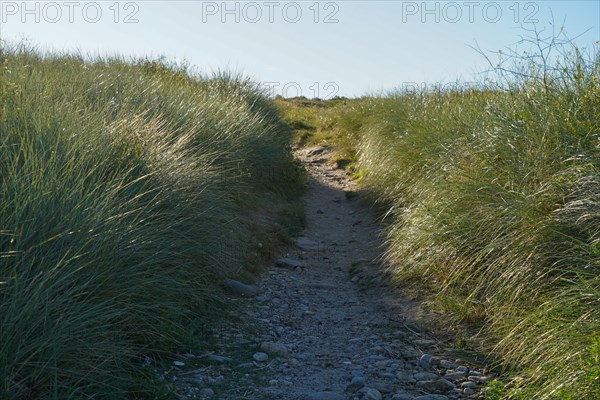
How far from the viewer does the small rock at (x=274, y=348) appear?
5.21 metres

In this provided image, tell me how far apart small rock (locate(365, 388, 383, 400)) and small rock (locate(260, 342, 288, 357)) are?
945 millimetres

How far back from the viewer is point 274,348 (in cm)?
524

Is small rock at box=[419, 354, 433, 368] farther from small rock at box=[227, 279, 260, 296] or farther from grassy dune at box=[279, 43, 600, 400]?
small rock at box=[227, 279, 260, 296]

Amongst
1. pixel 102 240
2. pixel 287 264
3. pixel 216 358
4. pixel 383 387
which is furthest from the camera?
pixel 287 264

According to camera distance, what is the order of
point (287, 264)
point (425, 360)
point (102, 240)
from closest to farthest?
point (102, 240) → point (425, 360) → point (287, 264)

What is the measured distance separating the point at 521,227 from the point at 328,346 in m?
1.81

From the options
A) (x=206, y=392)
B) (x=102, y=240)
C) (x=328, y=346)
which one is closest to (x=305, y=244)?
(x=328, y=346)

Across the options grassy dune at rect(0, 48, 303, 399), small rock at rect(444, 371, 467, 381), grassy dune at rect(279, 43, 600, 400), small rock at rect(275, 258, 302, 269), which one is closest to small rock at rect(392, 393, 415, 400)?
small rock at rect(444, 371, 467, 381)

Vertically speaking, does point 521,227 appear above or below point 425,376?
above

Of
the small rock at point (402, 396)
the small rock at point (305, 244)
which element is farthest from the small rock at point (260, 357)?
the small rock at point (305, 244)

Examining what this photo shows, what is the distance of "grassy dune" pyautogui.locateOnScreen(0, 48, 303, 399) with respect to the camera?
11.3 feet

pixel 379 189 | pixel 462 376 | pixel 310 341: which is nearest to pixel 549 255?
pixel 462 376

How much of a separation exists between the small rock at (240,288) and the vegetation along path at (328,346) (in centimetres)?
2

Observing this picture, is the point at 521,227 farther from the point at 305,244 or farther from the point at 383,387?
the point at 305,244
